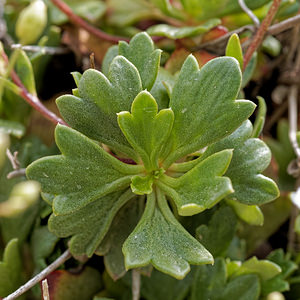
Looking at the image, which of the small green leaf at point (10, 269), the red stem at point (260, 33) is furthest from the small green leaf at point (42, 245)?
the red stem at point (260, 33)

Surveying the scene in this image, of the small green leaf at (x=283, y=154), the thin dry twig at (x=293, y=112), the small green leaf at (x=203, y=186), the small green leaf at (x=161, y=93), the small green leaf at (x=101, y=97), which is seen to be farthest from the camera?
the small green leaf at (x=283, y=154)

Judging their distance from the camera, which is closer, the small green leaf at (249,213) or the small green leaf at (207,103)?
the small green leaf at (207,103)

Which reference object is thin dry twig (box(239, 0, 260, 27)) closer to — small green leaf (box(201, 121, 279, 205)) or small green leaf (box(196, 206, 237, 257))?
small green leaf (box(201, 121, 279, 205))

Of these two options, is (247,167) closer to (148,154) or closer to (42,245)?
(148,154)

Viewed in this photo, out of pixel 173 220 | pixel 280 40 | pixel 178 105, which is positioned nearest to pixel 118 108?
pixel 178 105

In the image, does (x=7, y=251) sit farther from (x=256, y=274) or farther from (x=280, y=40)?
(x=280, y=40)

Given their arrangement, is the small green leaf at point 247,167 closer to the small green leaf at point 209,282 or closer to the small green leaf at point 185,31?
the small green leaf at point 209,282

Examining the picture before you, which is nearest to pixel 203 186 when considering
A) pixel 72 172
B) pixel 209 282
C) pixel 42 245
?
pixel 72 172

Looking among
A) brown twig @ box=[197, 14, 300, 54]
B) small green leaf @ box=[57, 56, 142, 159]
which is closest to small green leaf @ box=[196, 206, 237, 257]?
small green leaf @ box=[57, 56, 142, 159]
